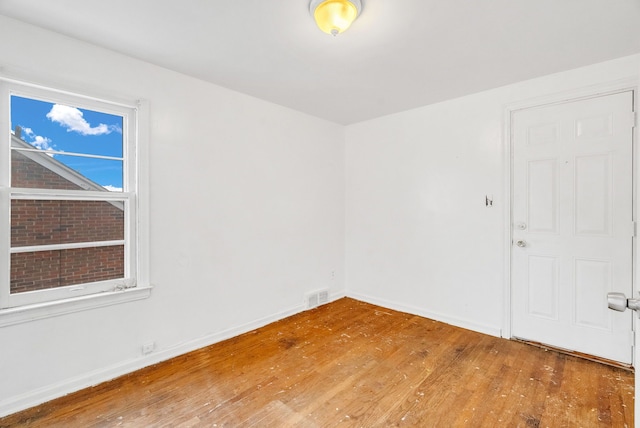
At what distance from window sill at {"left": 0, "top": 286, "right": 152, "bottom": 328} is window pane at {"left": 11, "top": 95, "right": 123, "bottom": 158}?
41.8 inches

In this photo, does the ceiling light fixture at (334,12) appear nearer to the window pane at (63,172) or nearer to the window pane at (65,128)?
the window pane at (65,128)

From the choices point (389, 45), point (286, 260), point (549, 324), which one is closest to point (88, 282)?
point (286, 260)

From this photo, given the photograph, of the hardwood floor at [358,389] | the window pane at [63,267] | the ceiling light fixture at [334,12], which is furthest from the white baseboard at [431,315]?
the ceiling light fixture at [334,12]

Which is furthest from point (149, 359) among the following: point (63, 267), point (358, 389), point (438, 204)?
point (438, 204)

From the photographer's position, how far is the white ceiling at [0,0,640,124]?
1741 mm

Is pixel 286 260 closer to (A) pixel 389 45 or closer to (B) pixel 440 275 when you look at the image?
(B) pixel 440 275

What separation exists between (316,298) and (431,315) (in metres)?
1.38

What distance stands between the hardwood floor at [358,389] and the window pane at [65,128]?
1.74 meters

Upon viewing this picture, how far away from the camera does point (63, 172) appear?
6.86 feet

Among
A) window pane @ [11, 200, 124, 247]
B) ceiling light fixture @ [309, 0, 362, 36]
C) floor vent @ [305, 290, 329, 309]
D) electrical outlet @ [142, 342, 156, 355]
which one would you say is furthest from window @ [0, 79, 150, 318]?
floor vent @ [305, 290, 329, 309]

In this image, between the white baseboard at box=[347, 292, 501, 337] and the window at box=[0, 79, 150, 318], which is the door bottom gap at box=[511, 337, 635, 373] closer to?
the white baseboard at box=[347, 292, 501, 337]

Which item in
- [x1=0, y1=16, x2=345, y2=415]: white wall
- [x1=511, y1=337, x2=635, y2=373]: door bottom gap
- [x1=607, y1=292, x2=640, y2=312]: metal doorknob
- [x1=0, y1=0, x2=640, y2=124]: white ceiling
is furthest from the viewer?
[x1=511, y1=337, x2=635, y2=373]: door bottom gap

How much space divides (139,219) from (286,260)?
161 centimetres

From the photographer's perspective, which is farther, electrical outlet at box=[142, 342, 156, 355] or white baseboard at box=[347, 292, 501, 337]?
white baseboard at box=[347, 292, 501, 337]
